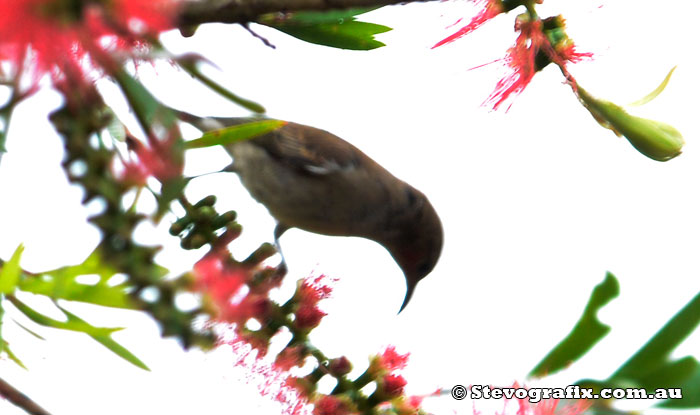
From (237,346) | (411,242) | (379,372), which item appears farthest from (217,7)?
(411,242)

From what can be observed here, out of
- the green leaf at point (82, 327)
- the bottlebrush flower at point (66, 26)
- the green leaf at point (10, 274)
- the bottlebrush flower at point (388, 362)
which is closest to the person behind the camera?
the bottlebrush flower at point (66, 26)

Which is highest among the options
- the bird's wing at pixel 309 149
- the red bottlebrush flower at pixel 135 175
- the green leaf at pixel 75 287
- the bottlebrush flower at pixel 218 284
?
the bird's wing at pixel 309 149

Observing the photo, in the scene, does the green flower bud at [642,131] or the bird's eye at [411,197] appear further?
the bird's eye at [411,197]

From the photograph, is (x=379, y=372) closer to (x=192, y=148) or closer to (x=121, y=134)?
(x=192, y=148)

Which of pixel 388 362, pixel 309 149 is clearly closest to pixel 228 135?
pixel 388 362

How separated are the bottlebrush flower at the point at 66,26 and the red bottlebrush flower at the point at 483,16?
3.16 ft

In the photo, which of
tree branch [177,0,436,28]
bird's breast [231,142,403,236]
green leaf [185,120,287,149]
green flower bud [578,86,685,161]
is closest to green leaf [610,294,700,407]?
green flower bud [578,86,685,161]

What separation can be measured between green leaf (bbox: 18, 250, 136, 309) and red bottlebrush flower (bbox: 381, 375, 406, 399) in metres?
0.46

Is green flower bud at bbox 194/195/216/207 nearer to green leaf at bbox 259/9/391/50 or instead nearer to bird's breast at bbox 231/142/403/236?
green leaf at bbox 259/9/391/50

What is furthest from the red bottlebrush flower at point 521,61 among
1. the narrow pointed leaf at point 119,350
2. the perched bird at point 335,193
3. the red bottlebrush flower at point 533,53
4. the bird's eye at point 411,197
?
the bird's eye at point 411,197

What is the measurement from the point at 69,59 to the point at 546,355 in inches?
42.5

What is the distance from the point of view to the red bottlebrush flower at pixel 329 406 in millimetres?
1336

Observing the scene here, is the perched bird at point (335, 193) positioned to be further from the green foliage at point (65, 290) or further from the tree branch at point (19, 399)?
the tree branch at point (19, 399)

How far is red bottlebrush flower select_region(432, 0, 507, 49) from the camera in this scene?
1.49m
